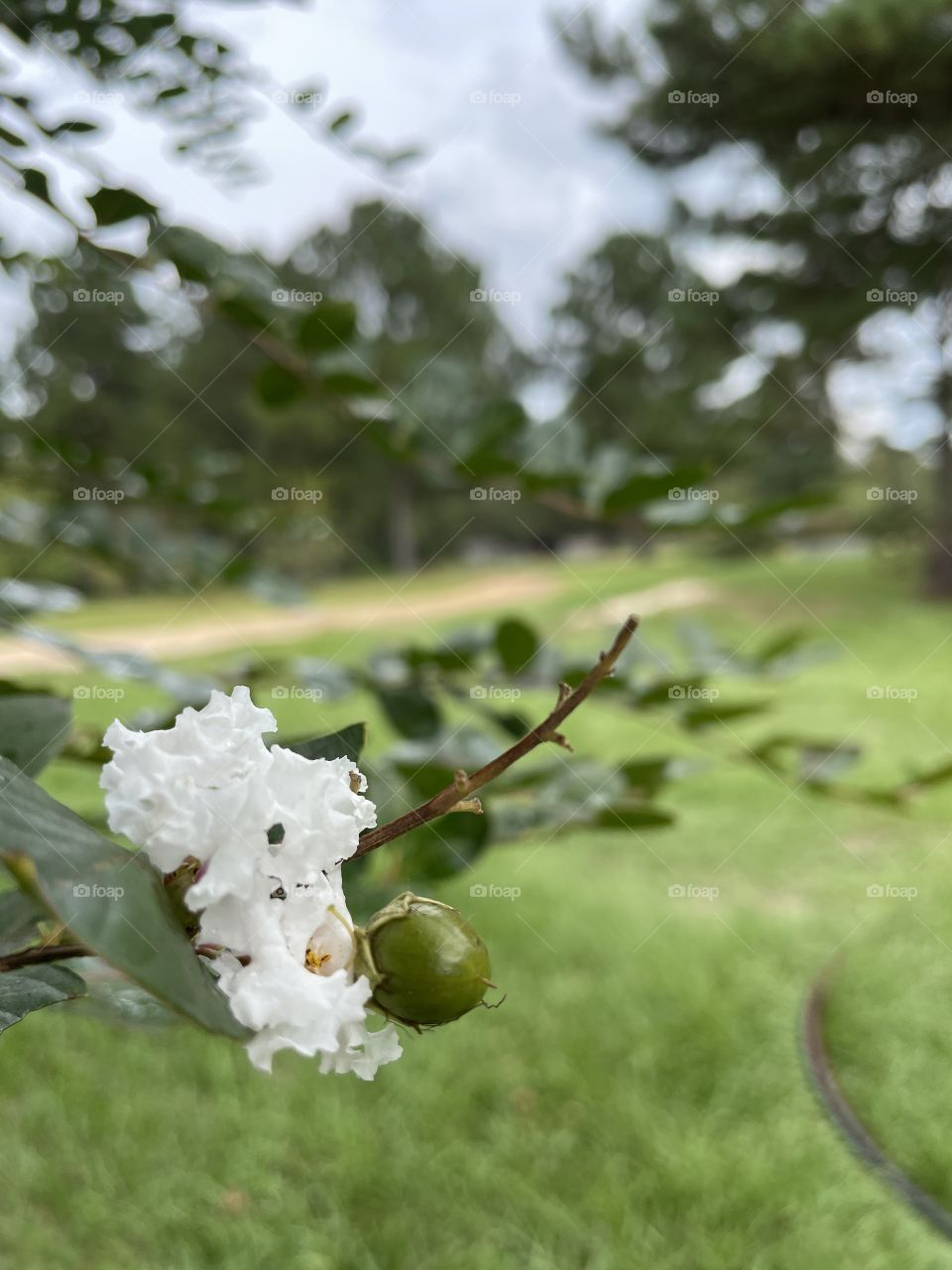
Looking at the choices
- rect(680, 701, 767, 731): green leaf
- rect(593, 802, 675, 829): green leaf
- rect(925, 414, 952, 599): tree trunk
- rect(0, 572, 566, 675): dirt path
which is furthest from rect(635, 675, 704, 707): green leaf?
rect(925, 414, 952, 599): tree trunk

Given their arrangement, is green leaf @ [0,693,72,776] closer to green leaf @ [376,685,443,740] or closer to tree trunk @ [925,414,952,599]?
green leaf @ [376,685,443,740]

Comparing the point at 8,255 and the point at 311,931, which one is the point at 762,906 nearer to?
the point at 8,255

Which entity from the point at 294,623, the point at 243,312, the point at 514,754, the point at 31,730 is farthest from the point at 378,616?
the point at 514,754

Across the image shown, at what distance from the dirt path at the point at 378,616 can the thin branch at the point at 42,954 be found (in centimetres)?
431

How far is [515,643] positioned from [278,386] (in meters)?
0.23

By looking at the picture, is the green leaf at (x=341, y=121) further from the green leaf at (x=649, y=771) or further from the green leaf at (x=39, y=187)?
the green leaf at (x=649, y=771)

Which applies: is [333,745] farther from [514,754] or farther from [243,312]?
[243,312]

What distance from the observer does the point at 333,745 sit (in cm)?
21

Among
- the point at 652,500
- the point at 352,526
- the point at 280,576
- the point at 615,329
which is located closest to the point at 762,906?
the point at 280,576

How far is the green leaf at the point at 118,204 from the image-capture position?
452 millimetres

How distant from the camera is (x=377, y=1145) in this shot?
43.7 inches

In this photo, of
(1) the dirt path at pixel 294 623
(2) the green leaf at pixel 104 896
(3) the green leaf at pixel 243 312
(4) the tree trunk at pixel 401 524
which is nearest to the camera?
(2) the green leaf at pixel 104 896

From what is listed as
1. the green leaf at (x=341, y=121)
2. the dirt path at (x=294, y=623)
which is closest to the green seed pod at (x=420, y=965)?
the green leaf at (x=341, y=121)

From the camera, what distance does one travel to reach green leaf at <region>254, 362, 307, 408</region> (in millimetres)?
661
